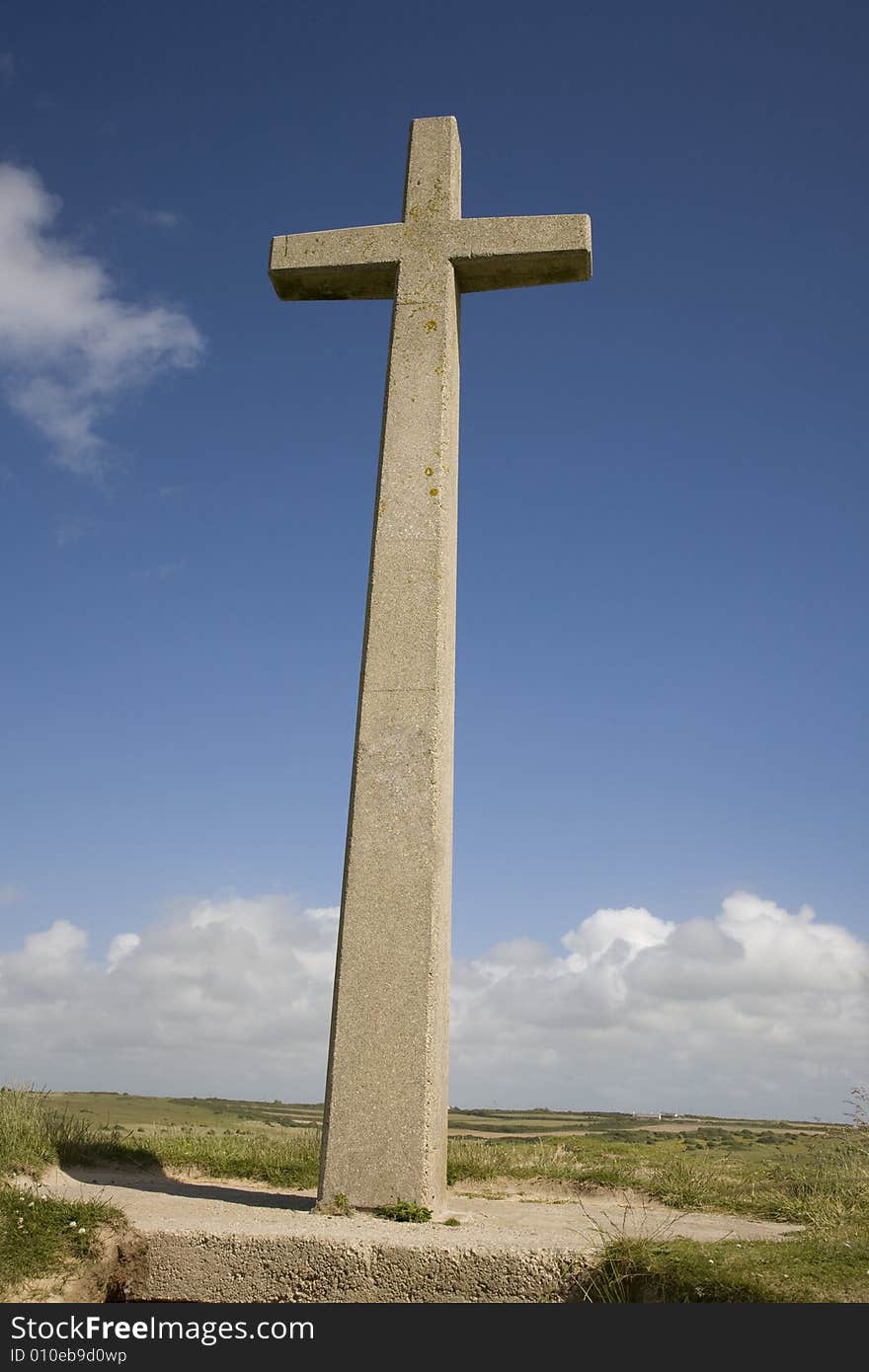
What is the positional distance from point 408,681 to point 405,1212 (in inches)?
135

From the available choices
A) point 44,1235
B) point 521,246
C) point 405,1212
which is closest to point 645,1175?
point 405,1212

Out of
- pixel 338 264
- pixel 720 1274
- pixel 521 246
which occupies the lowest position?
pixel 720 1274

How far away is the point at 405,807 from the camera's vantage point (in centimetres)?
714

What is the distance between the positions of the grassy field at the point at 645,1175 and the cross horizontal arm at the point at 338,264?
24.7 feet

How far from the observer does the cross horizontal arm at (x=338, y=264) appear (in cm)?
891

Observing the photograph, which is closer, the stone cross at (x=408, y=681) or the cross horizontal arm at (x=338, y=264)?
the stone cross at (x=408, y=681)

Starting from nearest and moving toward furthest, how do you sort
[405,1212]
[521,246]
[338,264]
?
1. [405,1212]
2. [521,246]
3. [338,264]

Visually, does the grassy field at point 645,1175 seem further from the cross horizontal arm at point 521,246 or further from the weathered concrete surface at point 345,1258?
the cross horizontal arm at point 521,246

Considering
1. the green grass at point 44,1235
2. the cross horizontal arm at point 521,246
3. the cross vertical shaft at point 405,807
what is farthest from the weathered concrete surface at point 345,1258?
the cross horizontal arm at point 521,246

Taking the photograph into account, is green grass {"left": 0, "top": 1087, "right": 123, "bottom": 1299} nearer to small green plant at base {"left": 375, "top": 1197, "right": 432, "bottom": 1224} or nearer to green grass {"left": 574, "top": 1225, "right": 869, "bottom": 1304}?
small green plant at base {"left": 375, "top": 1197, "right": 432, "bottom": 1224}

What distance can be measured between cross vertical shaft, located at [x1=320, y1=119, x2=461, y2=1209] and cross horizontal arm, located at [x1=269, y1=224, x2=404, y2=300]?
0.30 m

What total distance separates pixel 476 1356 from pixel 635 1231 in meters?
1.95

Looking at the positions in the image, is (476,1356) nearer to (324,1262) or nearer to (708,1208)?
(324,1262)

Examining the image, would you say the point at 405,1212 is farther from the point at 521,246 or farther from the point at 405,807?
the point at 521,246
